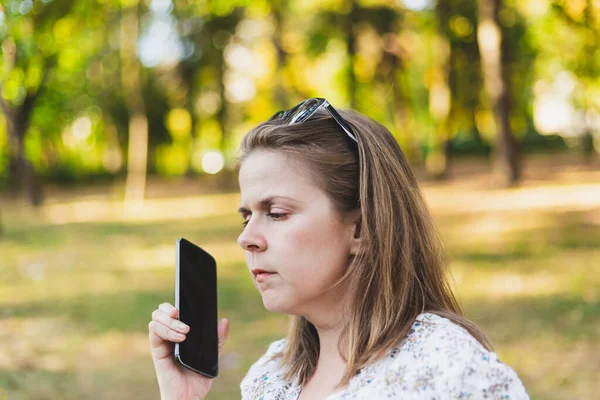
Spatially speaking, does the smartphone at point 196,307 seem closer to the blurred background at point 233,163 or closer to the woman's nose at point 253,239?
the woman's nose at point 253,239

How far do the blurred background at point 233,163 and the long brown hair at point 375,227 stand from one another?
132cm

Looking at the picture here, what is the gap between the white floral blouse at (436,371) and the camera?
1.55 m

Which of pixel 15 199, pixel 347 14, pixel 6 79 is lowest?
pixel 15 199

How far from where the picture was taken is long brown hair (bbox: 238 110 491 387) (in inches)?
72.6

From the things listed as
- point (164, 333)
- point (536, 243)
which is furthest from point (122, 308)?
point (164, 333)

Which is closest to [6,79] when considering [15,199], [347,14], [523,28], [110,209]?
[110,209]

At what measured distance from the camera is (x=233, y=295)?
10000 millimetres

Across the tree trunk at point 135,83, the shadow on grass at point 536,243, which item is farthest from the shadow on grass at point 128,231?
the shadow on grass at point 536,243

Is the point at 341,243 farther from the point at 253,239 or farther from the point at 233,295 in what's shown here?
the point at 233,295

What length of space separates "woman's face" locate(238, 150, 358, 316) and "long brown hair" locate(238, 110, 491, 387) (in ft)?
0.12

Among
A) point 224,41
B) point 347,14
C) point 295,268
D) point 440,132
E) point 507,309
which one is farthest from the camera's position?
point 224,41

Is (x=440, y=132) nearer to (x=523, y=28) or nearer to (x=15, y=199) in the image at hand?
(x=523, y=28)

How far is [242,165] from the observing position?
2047mm

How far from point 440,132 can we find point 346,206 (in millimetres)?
23520
